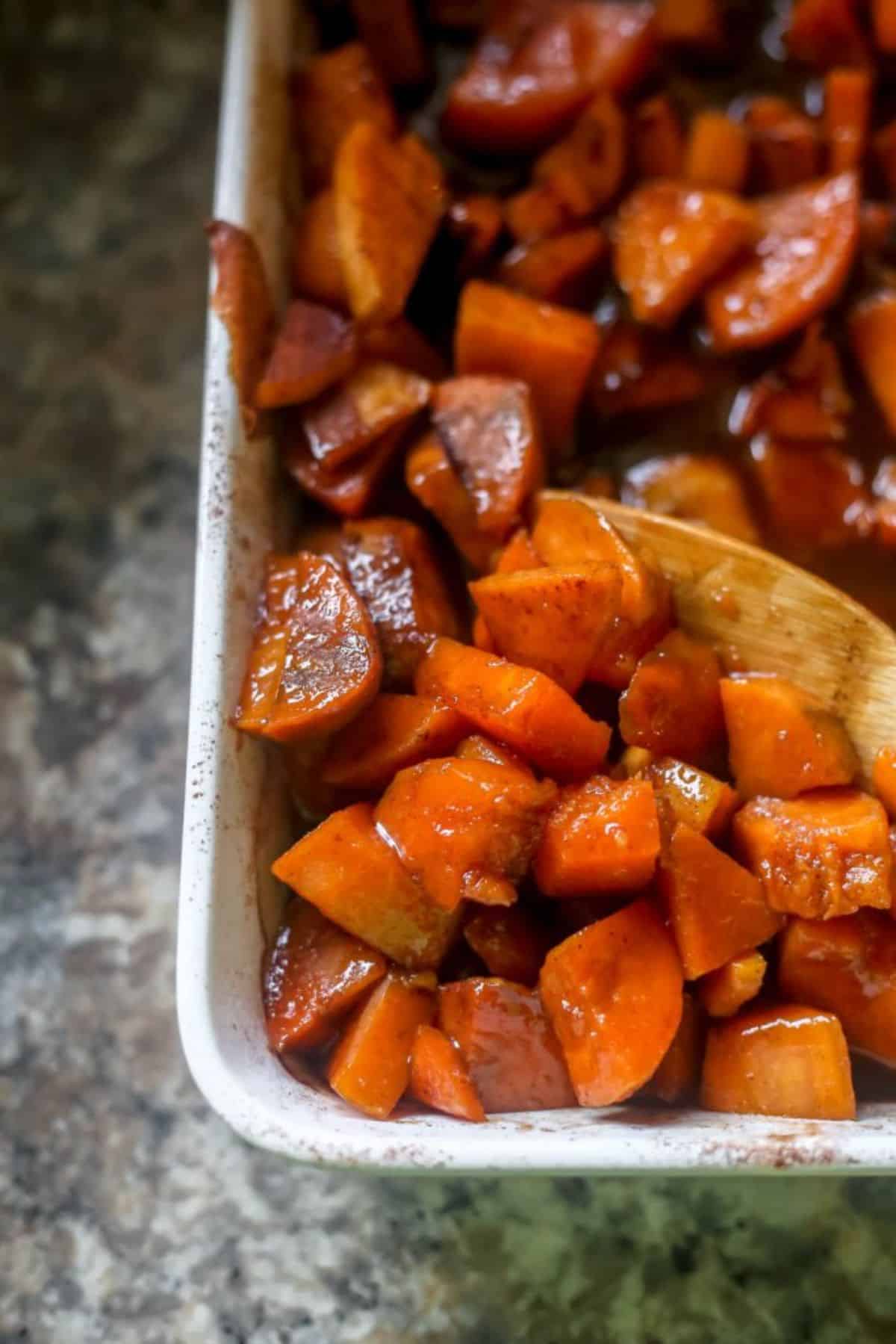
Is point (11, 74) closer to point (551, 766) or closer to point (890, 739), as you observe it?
point (551, 766)

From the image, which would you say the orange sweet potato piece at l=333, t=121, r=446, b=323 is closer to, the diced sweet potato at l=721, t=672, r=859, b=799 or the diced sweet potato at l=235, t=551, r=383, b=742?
the diced sweet potato at l=235, t=551, r=383, b=742

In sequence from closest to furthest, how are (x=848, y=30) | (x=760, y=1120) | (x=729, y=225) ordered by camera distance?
(x=760, y=1120)
(x=729, y=225)
(x=848, y=30)

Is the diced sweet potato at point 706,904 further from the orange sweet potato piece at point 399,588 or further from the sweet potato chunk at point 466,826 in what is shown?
the orange sweet potato piece at point 399,588

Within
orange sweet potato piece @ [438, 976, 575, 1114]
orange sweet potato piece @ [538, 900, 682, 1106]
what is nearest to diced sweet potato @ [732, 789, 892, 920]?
orange sweet potato piece @ [538, 900, 682, 1106]

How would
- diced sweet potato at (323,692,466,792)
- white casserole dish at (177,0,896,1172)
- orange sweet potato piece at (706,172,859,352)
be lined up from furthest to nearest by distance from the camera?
orange sweet potato piece at (706,172,859,352)
diced sweet potato at (323,692,466,792)
white casserole dish at (177,0,896,1172)

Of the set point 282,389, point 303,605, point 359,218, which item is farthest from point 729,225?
point 303,605
